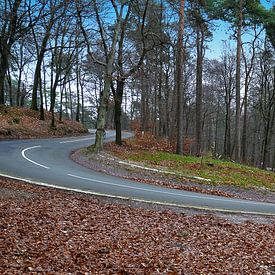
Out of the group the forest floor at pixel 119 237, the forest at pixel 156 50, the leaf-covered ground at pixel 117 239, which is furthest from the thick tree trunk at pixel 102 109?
the leaf-covered ground at pixel 117 239

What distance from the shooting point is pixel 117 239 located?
7.83m

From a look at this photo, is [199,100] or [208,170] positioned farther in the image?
[199,100]

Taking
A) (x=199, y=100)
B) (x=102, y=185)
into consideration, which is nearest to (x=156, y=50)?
(x=199, y=100)

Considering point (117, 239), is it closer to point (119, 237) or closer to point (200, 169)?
point (119, 237)

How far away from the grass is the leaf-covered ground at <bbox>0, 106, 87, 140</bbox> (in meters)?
10.5

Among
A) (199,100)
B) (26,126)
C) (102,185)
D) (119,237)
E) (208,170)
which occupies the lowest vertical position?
(208,170)

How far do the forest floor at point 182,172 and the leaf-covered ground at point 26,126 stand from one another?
9.14 meters

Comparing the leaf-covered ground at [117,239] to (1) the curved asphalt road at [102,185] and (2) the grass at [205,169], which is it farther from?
(2) the grass at [205,169]

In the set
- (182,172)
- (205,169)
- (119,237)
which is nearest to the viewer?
(119,237)

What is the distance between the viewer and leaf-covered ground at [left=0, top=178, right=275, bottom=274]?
623 cm

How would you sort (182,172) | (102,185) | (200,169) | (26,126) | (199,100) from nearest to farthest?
1. (102,185)
2. (182,172)
3. (200,169)
4. (199,100)
5. (26,126)

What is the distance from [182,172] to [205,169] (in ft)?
7.49

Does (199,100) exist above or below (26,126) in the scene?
above

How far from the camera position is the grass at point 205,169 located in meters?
19.6
